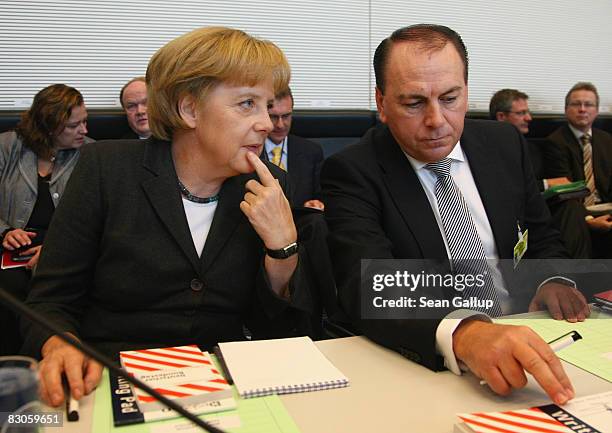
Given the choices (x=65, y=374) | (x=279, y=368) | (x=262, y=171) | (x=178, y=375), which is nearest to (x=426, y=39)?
(x=262, y=171)

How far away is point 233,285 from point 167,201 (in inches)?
10.3

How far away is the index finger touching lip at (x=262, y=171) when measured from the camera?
1.46 meters

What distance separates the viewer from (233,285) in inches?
57.6

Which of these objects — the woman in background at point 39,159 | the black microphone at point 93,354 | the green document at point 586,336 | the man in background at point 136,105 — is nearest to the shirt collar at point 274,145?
the man in background at point 136,105

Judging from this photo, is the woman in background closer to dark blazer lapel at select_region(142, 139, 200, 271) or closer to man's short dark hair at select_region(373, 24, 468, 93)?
dark blazer lapel at select_region(142, 139, 200, 271)

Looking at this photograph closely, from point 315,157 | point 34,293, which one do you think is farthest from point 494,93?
point 34,293

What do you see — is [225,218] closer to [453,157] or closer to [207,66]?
[207,66]

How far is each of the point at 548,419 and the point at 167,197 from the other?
0.98m

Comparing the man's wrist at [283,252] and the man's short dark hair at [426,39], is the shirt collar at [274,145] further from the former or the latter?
the man's wrist at [283,252]

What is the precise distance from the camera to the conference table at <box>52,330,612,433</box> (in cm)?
88

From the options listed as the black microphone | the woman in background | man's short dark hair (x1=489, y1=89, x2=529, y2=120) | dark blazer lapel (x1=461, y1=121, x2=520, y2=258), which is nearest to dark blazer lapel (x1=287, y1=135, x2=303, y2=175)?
the woman in background

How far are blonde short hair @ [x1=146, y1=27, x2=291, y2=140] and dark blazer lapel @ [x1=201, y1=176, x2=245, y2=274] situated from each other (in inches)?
8.0

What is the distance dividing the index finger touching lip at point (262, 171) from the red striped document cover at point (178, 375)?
481 mm

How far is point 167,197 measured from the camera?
4.80 feet
